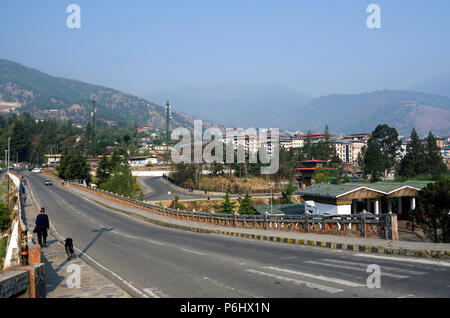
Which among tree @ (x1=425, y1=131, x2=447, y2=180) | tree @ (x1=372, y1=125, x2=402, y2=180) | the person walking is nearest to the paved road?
the person walking

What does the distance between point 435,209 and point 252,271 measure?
1464cm

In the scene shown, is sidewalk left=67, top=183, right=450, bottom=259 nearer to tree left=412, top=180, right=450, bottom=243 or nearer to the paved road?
the paved road

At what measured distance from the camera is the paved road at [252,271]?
9.33 metres

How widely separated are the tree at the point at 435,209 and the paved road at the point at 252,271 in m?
Answer: 9.39

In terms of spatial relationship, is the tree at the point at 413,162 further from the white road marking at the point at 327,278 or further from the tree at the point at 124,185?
the white road marking at the point at 327,278

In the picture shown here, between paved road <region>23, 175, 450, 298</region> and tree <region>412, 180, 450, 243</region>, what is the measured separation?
939cm

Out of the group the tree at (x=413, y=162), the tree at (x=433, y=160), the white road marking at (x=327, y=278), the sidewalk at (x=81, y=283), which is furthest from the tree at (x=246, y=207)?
the tree at (x=433, y=160)

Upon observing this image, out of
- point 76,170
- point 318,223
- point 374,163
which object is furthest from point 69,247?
point 76,170

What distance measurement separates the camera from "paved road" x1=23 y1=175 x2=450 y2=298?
30.6 ft

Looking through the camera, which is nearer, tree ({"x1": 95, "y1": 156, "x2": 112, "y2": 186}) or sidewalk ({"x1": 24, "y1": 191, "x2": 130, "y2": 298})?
sidewalk ({"x1": 24, "y1": 191, "x2": 130, "y2": 298})

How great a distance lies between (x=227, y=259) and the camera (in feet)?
48.4

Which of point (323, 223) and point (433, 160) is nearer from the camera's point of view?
point (323, 223)

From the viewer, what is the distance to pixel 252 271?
474 inches

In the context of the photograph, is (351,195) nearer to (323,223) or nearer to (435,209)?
(435,209)
